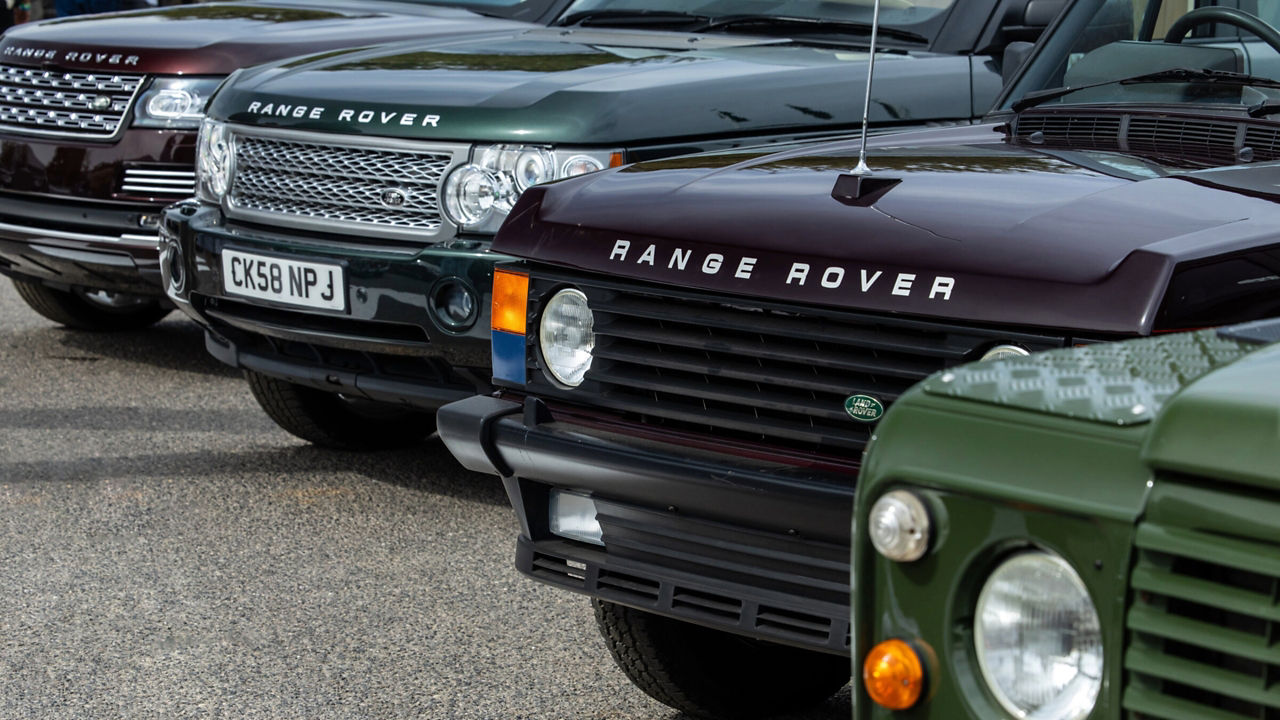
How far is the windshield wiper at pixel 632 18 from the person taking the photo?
570 centimetres

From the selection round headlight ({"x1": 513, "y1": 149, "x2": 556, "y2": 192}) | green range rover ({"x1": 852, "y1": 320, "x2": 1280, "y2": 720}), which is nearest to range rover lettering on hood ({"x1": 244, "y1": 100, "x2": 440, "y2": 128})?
round headlight ({"x1": 513, "y1": 149, "x2": 556, "y2": 192})

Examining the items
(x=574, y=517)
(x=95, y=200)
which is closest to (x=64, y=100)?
(x=95, y=200)

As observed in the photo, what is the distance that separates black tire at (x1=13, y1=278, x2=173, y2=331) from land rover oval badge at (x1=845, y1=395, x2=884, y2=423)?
5435 mm

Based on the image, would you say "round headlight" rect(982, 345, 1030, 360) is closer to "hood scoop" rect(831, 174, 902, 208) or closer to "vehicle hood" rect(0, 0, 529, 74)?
"hood scoop" rect(831, 174, 902, 208)

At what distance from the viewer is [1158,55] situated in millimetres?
Result: 3516

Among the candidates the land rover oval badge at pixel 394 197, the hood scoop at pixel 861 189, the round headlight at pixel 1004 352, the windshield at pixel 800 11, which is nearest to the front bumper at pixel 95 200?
the windshield at pixel 800 11

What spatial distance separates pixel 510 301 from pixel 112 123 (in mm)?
3801

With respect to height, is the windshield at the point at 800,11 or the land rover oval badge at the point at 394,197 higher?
the windshield at the point at 800,11

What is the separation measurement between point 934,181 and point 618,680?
1.42 m

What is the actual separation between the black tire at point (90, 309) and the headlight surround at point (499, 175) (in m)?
3.37

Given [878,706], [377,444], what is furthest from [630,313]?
[377,444]

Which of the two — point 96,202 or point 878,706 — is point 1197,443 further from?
point 96,202

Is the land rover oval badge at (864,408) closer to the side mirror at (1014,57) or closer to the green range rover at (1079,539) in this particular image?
the green range rover at (1079,539)

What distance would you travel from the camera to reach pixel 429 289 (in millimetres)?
4402
